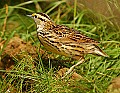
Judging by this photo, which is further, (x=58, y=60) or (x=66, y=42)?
(x=58, y=60)

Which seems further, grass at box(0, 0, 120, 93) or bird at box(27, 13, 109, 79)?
bird at box(27, 13, 109, 79)

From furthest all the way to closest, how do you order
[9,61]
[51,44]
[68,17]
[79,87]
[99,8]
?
→ [68,17]
[99,8]
[9,61]
[51,44]
[79,87]

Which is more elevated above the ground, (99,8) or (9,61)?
(99,8)

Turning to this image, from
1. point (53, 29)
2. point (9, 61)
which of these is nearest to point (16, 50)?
point (9, 61)

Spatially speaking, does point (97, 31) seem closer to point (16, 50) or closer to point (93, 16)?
point (93, 16)

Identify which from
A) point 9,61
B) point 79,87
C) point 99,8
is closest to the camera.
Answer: point 79,87
